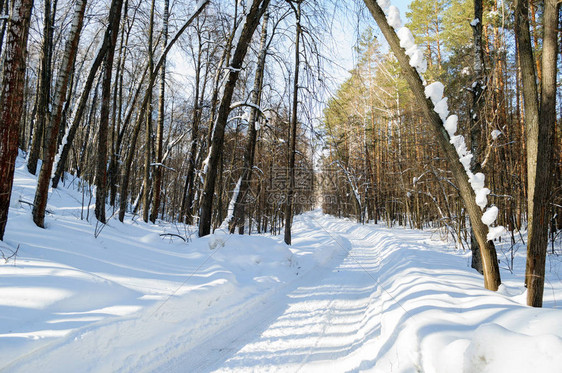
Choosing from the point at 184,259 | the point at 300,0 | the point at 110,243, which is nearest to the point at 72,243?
the point at 110,243

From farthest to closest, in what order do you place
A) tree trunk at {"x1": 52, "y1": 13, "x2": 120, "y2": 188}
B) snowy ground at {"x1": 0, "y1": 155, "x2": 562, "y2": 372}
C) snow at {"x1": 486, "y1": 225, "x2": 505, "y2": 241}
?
tree trunk at {"x1": 52, "y1": 13, "x2": 120, "y2": 188} → snow at {"x1": 486, "y1": 225, "x2": 505, "y2": 241} → snowy ground at {"x1": 0, "y1": 155, "x2": 562, "y2": 372}

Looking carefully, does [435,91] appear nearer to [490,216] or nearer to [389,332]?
[490,216]

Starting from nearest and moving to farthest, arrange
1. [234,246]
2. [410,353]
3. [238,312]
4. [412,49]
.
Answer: [410,353] → [412,49] → [238,312] → [234,246]

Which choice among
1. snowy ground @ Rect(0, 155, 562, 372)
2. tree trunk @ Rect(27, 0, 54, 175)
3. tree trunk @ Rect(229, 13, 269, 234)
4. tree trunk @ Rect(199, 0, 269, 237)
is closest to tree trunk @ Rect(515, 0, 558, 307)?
snowy ground @ Rect(0, 155, 562, 372)

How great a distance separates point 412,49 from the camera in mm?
3650

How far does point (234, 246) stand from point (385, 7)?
516 cm

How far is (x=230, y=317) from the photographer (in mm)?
3857

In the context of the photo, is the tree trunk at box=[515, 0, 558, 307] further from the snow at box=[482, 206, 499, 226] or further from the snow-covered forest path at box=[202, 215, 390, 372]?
the snow-covered forest path at box=[202, 215, 390, 372]

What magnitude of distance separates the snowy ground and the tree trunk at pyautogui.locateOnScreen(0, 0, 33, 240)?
0.72 meters

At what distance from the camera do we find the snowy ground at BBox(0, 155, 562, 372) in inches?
88.0

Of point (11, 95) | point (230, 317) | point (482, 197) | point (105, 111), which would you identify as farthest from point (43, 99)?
point (482, 197)

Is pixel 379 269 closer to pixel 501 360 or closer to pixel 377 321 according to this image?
pixel 377 321

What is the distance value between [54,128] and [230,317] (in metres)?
Result: 4.41

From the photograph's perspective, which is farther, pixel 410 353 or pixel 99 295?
pixel 99 295
